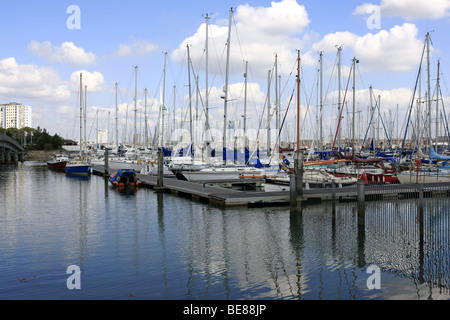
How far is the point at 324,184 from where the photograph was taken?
32.5 metres

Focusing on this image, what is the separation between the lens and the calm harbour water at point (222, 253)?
472 inches

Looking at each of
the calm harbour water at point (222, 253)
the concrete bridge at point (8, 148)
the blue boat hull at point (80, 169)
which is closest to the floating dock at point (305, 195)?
the calm harbour water at point (222, 253)

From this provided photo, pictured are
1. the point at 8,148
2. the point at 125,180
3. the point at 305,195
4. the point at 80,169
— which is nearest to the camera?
the point at 305,195

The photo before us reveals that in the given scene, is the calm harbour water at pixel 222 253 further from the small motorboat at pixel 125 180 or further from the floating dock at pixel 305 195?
the small motorboat at pixel 125 180

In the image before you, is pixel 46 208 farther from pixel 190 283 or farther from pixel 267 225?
pixel 190 283

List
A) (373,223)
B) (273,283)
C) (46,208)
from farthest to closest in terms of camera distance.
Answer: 1. (46,208)
2. (373,223)
3. (273,283)

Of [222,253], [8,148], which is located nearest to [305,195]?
[222,253]

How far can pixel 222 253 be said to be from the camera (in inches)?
632

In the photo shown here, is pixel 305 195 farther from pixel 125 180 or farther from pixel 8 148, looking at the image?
pixel 8 148

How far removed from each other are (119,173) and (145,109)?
31784 millimetres

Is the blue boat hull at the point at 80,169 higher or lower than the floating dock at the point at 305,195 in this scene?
higher

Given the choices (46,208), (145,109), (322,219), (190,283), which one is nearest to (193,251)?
(190,283)

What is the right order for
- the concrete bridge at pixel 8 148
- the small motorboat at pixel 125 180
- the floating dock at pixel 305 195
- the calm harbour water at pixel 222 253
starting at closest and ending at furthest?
the calm harbour water at pixel 222 253 < the floating dock at pixel 305 195 < the small motorboat at pixel 125 180 < the concrete bridge at pixel 8 148
